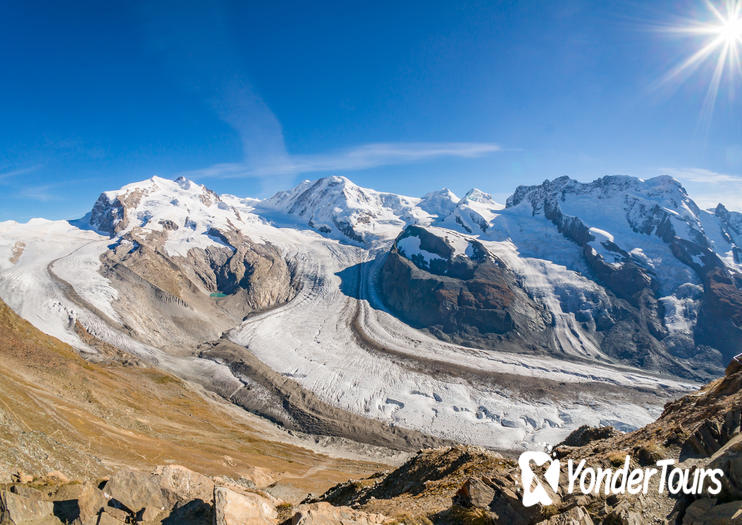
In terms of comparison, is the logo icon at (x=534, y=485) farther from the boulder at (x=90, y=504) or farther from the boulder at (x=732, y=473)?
the boulder at (x=90, y=504)

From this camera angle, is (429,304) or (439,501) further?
(429,304)

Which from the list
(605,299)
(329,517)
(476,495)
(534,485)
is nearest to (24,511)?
(329,517)

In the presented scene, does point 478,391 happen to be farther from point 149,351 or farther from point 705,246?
point 705,246

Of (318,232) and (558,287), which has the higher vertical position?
(318,232)

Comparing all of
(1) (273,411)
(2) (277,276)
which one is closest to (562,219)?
(2) (277,276)

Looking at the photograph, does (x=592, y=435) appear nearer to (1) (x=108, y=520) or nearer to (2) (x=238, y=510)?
(2) (x=238, y=510)

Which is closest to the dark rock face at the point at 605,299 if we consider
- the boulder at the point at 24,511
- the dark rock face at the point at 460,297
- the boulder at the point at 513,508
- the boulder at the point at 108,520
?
the dark rock face at the point at 460,297
